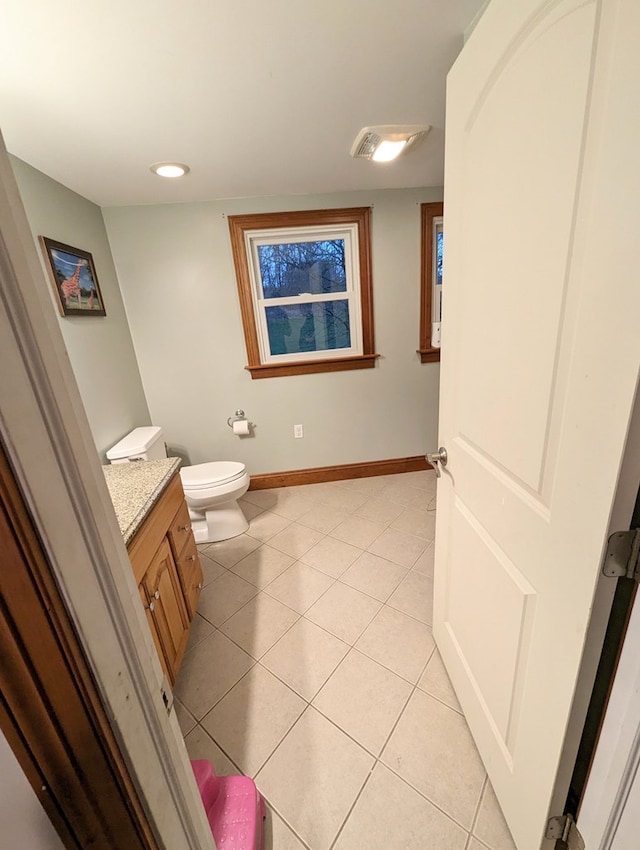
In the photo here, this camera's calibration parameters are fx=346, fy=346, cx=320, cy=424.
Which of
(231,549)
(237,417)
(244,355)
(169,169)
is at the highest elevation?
(169,169)

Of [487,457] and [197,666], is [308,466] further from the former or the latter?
[487,457]

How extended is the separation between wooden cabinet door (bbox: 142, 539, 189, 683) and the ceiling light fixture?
2.02m

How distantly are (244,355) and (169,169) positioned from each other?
3.78ft

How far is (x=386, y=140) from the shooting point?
1.67 meters

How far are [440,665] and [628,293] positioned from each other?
1464 mm

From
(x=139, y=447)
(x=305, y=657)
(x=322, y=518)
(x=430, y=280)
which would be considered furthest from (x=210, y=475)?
(x=430, y=280)

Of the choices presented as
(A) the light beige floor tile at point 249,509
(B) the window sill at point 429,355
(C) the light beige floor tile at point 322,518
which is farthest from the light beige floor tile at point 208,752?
(B) the window sill at point 429,355

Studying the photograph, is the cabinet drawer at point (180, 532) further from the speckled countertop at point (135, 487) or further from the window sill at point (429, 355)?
the window sill at point (429, 355)

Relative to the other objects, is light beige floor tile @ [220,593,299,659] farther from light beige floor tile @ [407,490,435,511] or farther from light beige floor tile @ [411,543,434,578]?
light beige floor tile @ [407,490,435,511]

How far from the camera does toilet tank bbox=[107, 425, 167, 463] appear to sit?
6.46ft

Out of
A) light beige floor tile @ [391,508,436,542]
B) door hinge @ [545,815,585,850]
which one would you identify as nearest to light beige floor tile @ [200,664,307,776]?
door hinge @ [545,815,585,850]

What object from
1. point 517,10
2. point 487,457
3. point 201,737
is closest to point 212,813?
point 201,737

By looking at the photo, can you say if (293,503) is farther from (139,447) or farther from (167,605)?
(167,605)

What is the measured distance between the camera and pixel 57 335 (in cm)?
40
